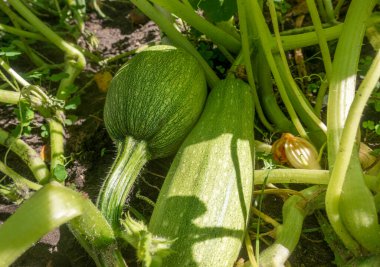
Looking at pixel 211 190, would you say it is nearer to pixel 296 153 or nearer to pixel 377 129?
pixel 296 153

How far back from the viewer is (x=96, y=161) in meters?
2.28

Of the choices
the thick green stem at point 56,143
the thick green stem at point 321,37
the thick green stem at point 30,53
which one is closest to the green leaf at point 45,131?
the thick green stem at point 56,143

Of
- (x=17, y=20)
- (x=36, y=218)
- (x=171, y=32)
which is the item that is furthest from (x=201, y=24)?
(x=36, y=218)

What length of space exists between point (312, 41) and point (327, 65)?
0.76 feet

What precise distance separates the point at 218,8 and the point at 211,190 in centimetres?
77

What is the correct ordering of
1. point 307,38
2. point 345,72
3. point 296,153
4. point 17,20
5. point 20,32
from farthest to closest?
point 17,20
point 20,32
point 307,38
point 296,153
point 345,72

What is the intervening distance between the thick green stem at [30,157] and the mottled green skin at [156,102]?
32 centimetres

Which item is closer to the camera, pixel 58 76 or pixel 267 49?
pixel 267 49

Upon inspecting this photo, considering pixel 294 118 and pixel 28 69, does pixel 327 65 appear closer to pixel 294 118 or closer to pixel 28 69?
pixel 294 118

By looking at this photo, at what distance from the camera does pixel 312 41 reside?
7.11 ft

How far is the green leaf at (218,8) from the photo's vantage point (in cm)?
203

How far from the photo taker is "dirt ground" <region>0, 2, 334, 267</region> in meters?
1.92

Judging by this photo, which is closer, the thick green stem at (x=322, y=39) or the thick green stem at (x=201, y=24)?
the thick green stem at (x=322, y=39)

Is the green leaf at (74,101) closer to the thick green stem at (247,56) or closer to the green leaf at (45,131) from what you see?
the green leaf at (45,131)
